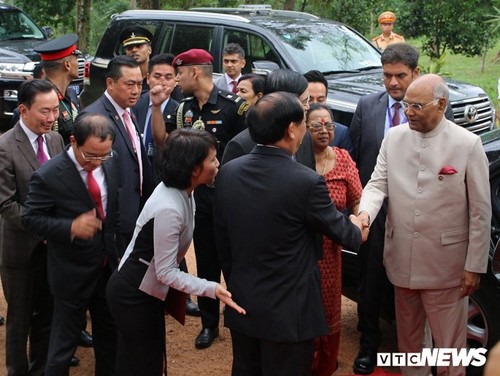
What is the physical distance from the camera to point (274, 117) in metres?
3.43

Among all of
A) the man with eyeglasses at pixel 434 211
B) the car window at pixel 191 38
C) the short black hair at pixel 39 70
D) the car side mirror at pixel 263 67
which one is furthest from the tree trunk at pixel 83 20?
the man with eyeglasses at pixel 434 211

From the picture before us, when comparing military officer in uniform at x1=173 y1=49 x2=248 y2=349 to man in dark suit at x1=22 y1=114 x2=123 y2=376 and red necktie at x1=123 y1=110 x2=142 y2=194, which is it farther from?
man in dark suit at x1=22 y1=114 x2=123 y2=376

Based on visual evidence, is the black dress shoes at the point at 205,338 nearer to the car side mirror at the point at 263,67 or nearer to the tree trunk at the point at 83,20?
the car side mirror at the point at 263,67

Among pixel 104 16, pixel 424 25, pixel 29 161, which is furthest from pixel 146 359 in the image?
pixel 104 16

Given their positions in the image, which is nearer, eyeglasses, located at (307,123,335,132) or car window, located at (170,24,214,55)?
eyeglasses, located at (307,123,335,132)

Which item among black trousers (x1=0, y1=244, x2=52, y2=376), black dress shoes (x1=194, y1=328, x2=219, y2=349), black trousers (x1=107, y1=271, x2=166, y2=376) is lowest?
black dress shoes (x1=194, y1=328, x2=219, y2=349)

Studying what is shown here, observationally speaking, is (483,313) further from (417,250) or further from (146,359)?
(146,359)

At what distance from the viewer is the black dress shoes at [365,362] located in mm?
4988

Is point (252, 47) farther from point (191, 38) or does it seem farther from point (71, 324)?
point (71, 324)

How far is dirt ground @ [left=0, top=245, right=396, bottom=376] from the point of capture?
5152 millimetres

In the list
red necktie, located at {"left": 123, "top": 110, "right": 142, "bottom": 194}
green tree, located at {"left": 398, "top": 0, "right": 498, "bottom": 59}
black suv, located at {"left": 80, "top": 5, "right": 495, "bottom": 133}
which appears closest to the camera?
red necktie, located at {"left": 123, "top": 110, "right": 142, "bottom": 194}

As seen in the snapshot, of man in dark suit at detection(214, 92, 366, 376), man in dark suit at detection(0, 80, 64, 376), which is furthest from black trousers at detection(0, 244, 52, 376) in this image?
man in dark suit at detection(214, 92, 366, 376)

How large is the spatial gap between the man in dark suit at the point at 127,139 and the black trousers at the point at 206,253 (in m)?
0.41

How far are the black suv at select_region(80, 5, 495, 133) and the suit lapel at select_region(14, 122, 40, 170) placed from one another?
10.6 feet
